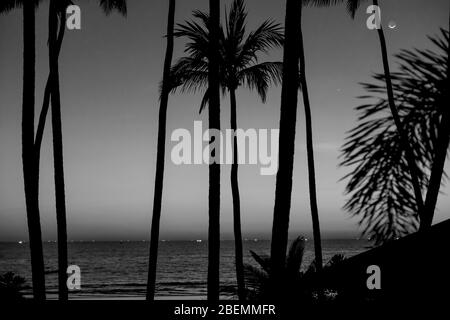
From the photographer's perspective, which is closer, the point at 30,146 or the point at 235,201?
the point at 30,146

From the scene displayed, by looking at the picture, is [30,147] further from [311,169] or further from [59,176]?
[311,169]

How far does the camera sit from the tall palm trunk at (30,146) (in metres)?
11.3

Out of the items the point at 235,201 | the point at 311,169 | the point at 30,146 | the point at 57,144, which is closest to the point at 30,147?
the point at 30,146

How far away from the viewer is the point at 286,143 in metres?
7.38

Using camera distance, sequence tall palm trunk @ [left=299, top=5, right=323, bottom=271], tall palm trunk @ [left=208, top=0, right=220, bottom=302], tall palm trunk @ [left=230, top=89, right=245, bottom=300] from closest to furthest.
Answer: tall palm trunk @ [left=208, top=0, right=220, bottom=302], tall palm trunk @ [left=299, top=5, right=323, bottom=271], tall palm trunk @ [left=230, top=89, right=245, bottom=300]

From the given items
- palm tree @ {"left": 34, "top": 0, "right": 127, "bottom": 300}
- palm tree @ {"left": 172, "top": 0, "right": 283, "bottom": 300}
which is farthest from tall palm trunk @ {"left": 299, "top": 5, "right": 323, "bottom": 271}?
palm tree @ {"left": 34, "top": 0, "right": 127, "bottom": 300}

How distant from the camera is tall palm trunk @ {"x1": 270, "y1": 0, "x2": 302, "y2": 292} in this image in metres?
7.38

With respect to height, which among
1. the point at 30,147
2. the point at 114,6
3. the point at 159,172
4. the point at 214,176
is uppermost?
the point at 114,6

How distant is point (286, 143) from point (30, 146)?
20.7 feet

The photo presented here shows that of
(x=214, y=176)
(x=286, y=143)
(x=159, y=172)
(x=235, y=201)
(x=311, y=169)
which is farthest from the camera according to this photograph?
(x=235, y=201)

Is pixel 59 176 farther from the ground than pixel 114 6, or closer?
closer

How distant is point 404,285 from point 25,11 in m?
10.8

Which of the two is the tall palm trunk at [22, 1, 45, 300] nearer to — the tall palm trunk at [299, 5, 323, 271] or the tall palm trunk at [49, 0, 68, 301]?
the tall palm trunk at [49, 0, 68, 301]

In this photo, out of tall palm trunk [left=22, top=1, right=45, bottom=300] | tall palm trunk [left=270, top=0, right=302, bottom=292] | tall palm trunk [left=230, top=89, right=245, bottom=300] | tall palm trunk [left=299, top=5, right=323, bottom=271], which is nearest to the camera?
tall palm trunk [left=270, top=0, right=302, bottom=292]
